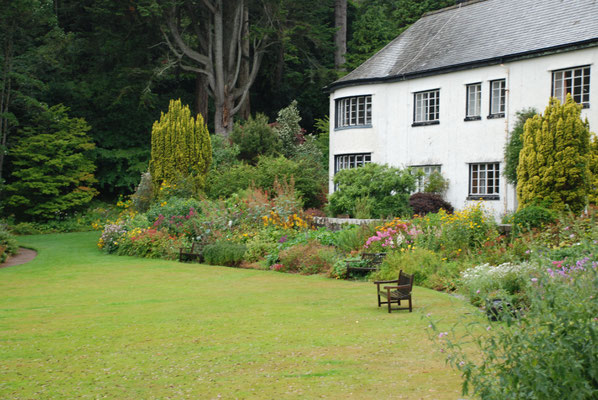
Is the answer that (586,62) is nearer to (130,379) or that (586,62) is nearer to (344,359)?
(344,359)

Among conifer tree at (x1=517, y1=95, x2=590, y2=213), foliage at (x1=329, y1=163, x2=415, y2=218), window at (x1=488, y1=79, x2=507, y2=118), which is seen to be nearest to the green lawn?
conifer tree at (x1=517, y1=95, x2=590, y2=213)

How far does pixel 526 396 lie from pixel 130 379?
14.5ft

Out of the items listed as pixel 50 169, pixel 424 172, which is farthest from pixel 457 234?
pixel 50 169

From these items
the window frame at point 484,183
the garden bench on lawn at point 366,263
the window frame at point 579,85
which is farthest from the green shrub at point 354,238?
the window frame at point 579,85

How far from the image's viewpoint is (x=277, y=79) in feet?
140

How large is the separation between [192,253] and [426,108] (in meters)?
12.2

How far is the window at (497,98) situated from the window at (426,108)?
2587mm

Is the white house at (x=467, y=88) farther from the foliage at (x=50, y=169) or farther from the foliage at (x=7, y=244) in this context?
the foliage at (x=50, y=169)

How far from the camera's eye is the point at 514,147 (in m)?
21.7

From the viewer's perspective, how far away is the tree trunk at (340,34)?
4070 centimetres

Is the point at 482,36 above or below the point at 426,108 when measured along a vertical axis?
above

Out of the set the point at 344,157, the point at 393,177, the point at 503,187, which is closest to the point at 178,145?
the point at 344,157

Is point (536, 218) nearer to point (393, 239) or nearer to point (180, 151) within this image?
point (393, 239)

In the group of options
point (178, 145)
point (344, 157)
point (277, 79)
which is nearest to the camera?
→ point (178, 145)
